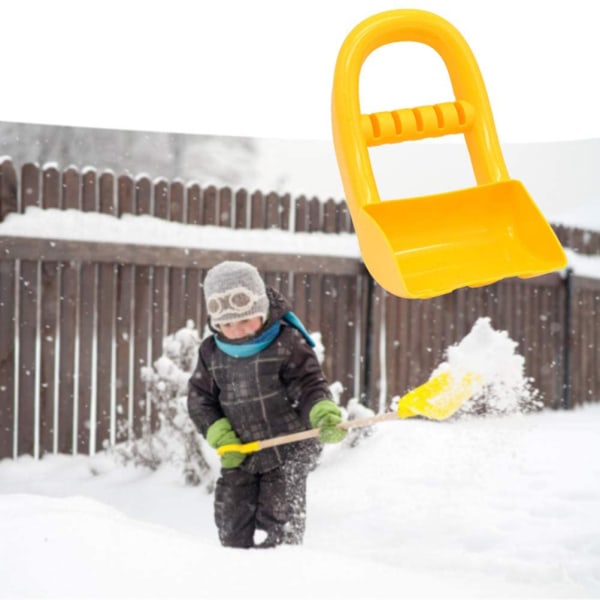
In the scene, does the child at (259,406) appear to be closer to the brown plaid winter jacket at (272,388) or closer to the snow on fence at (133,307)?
the brown plaid winter jacket at (272,388)

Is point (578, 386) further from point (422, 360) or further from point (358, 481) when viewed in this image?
point (358, 481)

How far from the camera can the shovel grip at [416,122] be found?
2.56 ft

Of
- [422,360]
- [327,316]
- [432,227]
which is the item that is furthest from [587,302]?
[432,227]

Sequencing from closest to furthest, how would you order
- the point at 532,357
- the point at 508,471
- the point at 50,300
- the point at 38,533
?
the point at 38,533 < the point at 508,471 < the point at 50,300 < the point at 532,357

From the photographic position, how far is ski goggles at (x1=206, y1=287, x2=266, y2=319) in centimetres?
170

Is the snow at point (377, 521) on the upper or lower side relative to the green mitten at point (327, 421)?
lower

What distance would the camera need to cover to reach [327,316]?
346 cm

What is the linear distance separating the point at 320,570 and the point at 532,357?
332cm

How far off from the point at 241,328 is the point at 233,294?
0.09m

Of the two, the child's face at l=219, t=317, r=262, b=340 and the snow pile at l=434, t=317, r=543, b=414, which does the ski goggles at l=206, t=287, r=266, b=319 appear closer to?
the child's face at l=219, t=317, r=262, b=340

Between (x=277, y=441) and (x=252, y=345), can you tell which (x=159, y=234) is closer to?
(x=252, y=345)

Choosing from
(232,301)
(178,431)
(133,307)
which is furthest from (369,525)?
(133,307)

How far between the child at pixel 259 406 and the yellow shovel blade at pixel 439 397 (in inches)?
12.3

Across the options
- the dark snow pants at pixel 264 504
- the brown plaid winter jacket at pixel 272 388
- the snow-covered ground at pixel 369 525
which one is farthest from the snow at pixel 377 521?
the brown plaid winter jacket at pixel 272 388
